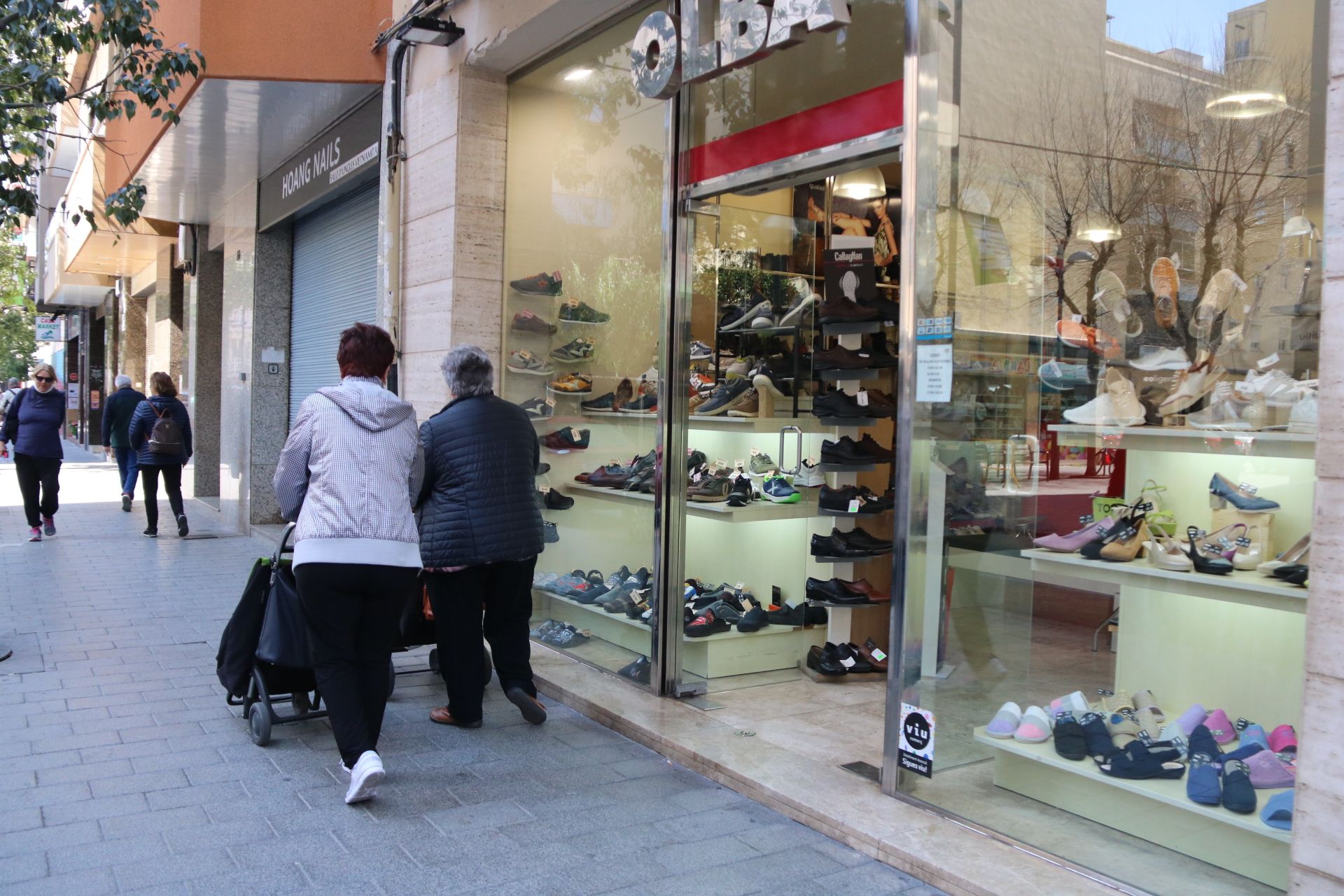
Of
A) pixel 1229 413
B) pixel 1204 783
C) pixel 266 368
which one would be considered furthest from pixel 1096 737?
pixel 266 368

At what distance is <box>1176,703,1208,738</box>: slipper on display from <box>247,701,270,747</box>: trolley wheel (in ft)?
12.1

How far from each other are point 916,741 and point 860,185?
3.72m

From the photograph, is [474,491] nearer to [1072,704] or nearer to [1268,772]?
[1072,704]

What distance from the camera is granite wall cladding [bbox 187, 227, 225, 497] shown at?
50.5 feet

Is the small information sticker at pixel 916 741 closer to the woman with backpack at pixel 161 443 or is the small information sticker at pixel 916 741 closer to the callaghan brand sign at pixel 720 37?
the callaghan brand sign at pixel 720 37

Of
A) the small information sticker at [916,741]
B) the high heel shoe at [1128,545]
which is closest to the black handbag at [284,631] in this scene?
the small information sticker at [916,741]

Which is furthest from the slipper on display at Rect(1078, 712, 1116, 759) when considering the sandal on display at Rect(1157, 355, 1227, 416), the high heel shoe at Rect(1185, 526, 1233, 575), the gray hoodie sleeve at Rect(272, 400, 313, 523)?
the gray hoodie sleeve at Rect(272, 400, 313, 523)

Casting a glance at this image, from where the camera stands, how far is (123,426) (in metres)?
13.0

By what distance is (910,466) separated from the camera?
3.95 metres

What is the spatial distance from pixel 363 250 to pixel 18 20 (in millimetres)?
4060

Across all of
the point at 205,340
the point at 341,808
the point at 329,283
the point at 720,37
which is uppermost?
the point at 720,37

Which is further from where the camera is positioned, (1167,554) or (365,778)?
(365,778)

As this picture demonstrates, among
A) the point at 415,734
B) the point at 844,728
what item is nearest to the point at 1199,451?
the point at 844,728

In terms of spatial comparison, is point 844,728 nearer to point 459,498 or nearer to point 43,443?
point 459,498
